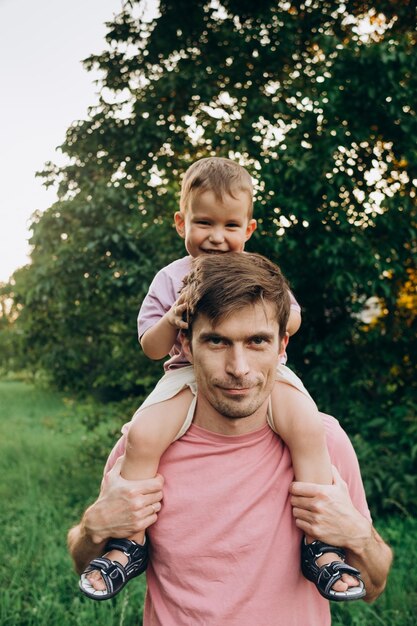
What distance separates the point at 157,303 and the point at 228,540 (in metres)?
0.90

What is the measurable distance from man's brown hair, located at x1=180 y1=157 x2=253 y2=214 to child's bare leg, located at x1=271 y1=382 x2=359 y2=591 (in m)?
0.83

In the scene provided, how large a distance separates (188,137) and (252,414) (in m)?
4.53

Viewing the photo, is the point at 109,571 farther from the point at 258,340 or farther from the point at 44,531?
the point at 44,531

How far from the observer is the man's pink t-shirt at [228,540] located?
5.82 feet

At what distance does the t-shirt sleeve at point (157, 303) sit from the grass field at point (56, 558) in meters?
1.47

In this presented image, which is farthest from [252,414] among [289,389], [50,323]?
[50,323]

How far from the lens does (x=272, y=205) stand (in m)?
4.99

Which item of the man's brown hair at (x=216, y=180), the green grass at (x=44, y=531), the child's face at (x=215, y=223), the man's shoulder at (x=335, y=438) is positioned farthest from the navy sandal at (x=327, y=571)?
the green grass at (x=44, y=531)

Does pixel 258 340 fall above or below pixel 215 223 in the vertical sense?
below

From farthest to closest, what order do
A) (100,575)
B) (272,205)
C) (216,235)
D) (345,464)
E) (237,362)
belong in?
(272,205), (216,235), (345,464), (100,575), (237,362)

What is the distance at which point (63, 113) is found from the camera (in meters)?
6.19

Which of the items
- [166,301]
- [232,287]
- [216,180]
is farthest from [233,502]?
[216,180]

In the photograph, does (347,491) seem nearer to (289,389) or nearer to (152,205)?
(289,389)

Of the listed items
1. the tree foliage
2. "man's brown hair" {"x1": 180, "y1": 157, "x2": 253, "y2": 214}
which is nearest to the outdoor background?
the tree foliage
